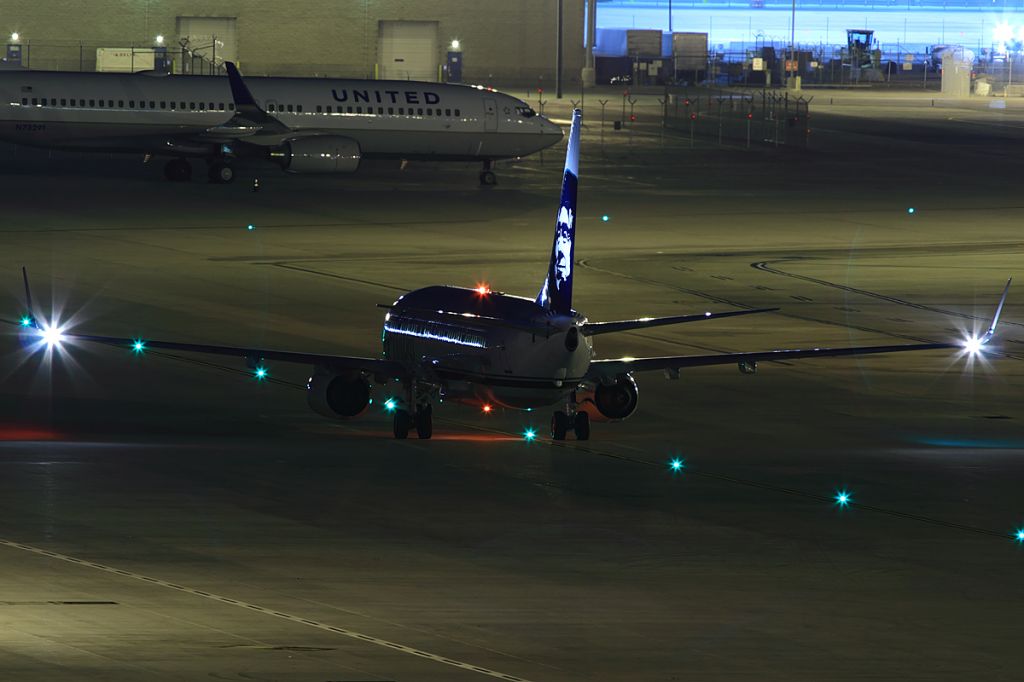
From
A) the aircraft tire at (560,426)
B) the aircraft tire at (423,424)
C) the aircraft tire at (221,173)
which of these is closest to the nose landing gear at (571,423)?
the aircraft tire at (560,426)

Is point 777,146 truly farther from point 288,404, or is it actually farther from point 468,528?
point 468,528

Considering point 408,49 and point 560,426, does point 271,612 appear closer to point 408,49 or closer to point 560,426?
point 560,426

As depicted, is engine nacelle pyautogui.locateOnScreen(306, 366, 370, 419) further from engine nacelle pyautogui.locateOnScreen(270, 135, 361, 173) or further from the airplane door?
the airplane door

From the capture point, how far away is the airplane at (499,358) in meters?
27.8

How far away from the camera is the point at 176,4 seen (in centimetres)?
14562

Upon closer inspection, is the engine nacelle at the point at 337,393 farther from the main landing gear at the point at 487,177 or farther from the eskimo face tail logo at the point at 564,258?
the main landing gear at the point at 487,177

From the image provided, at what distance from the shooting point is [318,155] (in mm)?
75375

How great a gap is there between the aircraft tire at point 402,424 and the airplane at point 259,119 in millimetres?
46136

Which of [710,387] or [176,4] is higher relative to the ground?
[176,4]

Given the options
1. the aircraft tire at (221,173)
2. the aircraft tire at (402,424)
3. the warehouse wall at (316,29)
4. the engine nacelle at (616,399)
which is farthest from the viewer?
the warehouse wall at (316,29)

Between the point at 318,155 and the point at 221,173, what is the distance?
4.06 meters

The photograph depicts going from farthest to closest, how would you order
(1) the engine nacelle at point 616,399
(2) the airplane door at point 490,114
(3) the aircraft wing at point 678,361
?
1. (2) the airplane door at point 490,114
2. (1) the engine nacelle at point 616,399
3. (3) the aircraft wing at point 678,361

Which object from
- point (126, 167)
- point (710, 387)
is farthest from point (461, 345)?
point (126, 167)

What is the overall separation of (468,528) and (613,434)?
25.1ft
